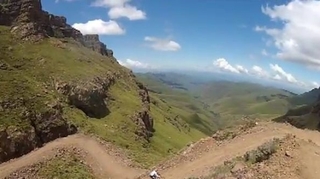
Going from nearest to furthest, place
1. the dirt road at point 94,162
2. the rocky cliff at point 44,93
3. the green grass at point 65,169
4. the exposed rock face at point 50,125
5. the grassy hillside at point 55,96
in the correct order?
the green grass at point 65,169, the dirt road at point 94,162, the rocky cliff at point 44,93, the grassy hillside at point 55,96, the exposed rock face at point 50,125

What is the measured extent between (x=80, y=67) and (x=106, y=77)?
17615 millimetres

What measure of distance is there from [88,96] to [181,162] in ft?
213

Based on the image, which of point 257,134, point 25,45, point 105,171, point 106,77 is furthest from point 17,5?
point 257,134

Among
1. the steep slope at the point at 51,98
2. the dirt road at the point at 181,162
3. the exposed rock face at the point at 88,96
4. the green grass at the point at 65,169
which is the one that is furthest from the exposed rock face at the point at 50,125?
the exposed rock face at the point at 88,96

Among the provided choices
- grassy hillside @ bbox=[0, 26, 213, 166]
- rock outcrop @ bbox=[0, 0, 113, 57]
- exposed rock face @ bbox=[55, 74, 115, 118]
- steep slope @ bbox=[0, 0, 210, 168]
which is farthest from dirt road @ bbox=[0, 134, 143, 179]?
rock outcrop @ bbox=[0, 0, 113, 57]

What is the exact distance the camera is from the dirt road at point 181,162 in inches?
1827

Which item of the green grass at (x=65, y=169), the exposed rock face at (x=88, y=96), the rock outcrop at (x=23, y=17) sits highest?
the rock outcrop at (x=23, y=17)

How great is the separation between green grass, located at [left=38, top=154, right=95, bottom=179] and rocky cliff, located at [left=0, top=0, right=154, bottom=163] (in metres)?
10.2

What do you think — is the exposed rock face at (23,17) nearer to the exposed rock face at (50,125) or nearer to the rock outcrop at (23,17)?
the rock outcrop at (23,17)

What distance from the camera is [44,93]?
8388cm

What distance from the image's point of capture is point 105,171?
63.7 meters

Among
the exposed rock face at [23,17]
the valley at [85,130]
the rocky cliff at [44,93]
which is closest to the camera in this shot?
the valley at [85,130]

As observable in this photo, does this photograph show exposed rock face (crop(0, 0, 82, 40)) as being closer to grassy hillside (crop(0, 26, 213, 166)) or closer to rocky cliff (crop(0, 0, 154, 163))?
rocky cliff (crop(0, 0, 154, 163))

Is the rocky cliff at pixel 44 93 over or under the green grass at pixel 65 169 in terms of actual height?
over
